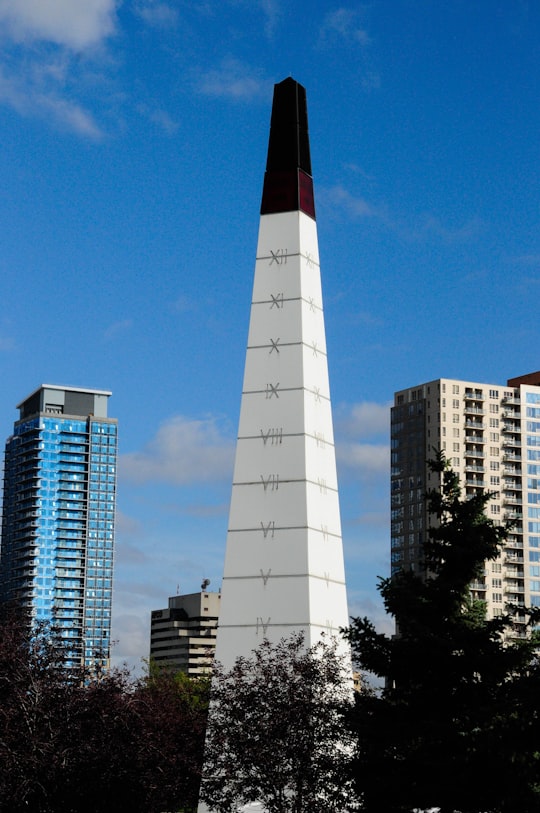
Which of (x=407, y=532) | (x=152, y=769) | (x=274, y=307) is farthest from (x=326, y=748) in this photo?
(x=407, y=532)

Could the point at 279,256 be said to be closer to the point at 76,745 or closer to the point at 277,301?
the point at 277,301

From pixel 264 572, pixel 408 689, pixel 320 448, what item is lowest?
pixel 408 689

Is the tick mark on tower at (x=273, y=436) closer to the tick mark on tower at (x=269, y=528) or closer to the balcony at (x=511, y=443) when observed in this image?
the tick mark on tower at (x=269, y=528)

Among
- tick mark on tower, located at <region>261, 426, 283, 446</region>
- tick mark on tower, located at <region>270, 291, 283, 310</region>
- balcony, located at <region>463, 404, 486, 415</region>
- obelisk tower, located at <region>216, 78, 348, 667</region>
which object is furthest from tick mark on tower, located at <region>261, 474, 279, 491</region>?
balcony, located at <region>463, 404, 486, 415</region>

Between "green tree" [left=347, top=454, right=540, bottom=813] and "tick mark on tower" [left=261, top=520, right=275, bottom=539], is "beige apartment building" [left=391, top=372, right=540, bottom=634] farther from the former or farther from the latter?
"green tree" [left=347, top=454, right=540, bottom=813]

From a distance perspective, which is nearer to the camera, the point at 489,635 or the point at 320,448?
the point at 489,635

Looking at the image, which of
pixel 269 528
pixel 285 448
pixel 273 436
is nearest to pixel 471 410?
pixel 273 436

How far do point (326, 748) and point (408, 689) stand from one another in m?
9.26

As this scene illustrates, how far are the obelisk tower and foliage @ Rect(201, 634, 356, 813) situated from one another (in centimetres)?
410

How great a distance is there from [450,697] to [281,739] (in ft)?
37.0

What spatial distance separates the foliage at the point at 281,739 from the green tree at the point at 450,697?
6.25 metres

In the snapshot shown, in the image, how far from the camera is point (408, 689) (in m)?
36.9

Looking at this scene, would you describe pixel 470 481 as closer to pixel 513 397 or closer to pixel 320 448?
pixel 513 397

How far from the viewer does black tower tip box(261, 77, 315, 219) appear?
2341 inches
